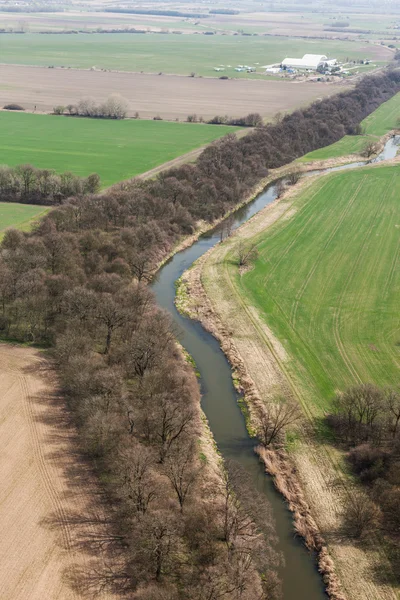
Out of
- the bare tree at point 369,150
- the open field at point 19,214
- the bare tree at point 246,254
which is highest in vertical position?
→ the bare tree at point 369,150

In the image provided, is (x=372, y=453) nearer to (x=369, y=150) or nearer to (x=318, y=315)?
(x=318, y=315)

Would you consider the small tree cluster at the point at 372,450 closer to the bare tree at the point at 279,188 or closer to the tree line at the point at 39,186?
the tree line at the point at 39,186

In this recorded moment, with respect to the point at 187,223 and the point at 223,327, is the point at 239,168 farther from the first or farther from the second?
the point at 223,327

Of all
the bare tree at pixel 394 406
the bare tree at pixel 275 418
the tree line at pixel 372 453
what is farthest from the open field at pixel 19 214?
the bare tree at pixel 394 406

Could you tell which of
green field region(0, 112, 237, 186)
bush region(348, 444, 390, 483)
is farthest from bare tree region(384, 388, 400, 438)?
green field region(0, 112, 237, 186)

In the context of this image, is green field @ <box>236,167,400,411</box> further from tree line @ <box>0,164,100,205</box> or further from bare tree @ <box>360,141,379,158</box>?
tree line @ <box>0,164,100,205</box>

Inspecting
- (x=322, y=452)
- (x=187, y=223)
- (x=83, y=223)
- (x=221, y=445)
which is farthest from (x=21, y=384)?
(x=187, y=223)

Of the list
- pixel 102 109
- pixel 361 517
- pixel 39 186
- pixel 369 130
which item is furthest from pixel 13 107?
pixel 361 517
